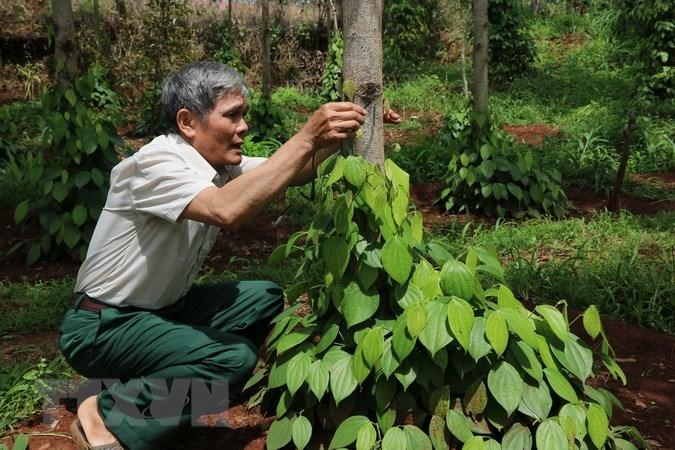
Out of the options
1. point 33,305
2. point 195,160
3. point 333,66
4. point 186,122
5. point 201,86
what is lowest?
point 33,305

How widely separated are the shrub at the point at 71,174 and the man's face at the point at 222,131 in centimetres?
232

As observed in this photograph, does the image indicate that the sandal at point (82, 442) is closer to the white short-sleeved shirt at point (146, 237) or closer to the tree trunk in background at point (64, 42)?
the white short-sleeved shirt at point (146, 237)

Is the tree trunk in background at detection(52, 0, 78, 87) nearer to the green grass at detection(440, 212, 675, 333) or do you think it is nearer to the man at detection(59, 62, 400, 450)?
the man at detection(59, 62, 400, 450)

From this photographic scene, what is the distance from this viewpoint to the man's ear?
2.23m

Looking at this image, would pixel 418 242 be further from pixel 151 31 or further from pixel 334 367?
pixel 151 31

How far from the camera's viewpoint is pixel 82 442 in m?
2.23

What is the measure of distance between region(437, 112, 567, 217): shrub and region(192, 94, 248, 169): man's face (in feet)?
10.8

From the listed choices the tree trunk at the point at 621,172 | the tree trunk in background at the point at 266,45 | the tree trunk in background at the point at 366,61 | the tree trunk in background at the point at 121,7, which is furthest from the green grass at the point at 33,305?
the tree trunk in background at the point at 121,7

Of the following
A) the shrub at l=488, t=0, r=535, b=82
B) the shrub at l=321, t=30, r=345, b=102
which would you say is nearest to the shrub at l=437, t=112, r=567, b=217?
the shrub at l=321, t=30, r=345, b=102

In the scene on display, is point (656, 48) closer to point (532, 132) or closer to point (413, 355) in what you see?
point (532, 132)

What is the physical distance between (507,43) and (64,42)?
827cm

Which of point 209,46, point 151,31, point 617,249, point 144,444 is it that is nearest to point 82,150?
point 144,444

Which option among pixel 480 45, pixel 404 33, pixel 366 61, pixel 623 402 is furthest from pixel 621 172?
pixel 404 33

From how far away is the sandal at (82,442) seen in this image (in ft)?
7.21
